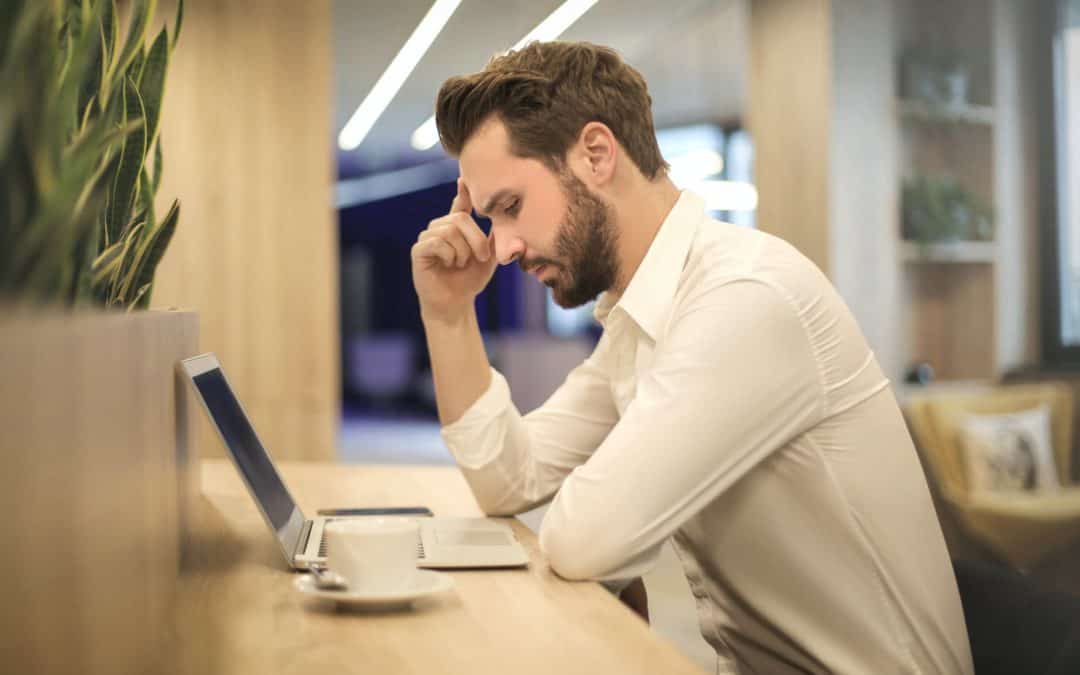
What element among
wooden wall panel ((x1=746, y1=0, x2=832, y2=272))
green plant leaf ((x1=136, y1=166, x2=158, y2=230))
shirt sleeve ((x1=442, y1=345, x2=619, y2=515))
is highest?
wooden wall panel ((x1=746, y1=0, x2=832, y2=272))

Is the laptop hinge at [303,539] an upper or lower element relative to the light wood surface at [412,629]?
upper

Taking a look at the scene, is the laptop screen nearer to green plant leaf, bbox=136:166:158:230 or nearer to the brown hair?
green plant leaf, bbox=136:166:158:230

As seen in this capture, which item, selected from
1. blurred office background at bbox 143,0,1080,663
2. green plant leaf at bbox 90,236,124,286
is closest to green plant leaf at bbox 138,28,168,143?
green plant leaf at bbox 90,236,124,286

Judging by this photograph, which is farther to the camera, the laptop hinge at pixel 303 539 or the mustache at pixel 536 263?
the mustache at pixel 536 263

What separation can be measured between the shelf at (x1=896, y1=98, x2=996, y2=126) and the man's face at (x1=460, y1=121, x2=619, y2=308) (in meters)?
3.57

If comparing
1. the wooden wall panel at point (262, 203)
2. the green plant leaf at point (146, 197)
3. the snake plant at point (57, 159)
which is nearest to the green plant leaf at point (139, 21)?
the snake plant at point (57, 159)

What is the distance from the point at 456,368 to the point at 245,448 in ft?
1.39

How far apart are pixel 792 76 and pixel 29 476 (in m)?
4.51

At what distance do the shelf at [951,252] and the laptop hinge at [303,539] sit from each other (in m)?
3.84

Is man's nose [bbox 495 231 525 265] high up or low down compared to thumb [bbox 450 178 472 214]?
down

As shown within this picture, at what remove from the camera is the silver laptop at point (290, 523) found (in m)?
1.17

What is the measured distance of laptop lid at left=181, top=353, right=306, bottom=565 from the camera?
116cm

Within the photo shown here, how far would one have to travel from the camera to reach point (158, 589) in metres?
0.89

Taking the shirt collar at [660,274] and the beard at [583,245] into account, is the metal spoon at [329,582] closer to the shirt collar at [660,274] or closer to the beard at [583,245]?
the shirt collar at [660,274]
